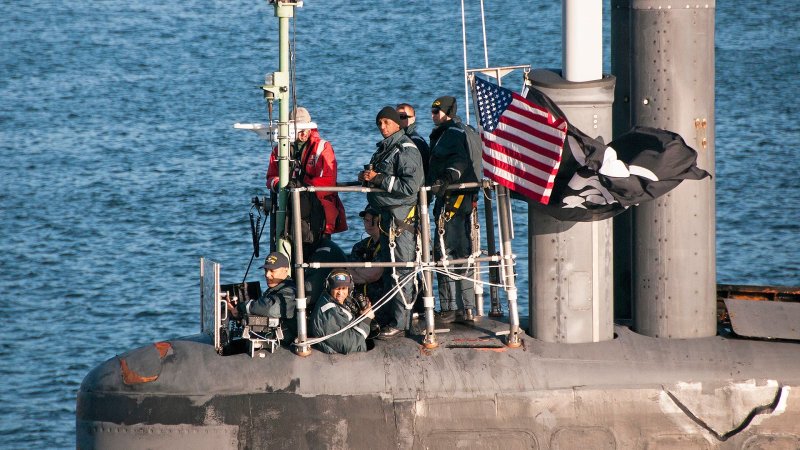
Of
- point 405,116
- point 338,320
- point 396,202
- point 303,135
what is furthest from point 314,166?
point 338,320

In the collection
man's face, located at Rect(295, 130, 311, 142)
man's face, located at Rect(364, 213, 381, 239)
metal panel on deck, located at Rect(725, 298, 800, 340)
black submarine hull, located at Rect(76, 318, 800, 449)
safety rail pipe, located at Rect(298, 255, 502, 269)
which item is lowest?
black submarine hull, located at Rect(76, 318, 800, 449)

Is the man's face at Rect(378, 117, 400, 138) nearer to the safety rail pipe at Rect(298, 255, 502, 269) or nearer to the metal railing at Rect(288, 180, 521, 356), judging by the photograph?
the metal railing at Rect(288, 180, 521, 356)

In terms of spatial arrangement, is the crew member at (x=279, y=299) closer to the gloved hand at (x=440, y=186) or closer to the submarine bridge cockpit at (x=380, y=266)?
the submarine bridge cockpit at (x=380, y=266)

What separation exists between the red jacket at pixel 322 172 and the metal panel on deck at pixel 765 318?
4.27 metres

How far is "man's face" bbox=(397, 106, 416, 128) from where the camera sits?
1686 centimetres

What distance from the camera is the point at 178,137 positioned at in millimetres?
49469

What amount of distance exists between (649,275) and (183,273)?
22.0m

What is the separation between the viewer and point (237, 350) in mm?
15977

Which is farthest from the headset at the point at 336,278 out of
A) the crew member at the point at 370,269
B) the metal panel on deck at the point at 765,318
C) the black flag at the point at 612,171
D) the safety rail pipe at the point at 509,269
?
the metal panel on deck at the point at 765,318

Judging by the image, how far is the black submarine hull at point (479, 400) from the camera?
15062 mm

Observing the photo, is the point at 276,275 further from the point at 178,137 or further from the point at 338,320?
the point at 178,137

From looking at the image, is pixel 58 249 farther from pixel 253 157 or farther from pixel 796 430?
pixel 796 430

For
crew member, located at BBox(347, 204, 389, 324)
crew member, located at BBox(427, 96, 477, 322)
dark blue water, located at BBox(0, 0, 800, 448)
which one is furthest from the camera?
dark blue water, located at BBox(0, 0, 800, 448)

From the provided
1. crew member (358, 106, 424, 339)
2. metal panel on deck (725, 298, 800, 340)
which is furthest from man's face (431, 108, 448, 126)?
metal panel on deck (725, 298, 800, 340)
